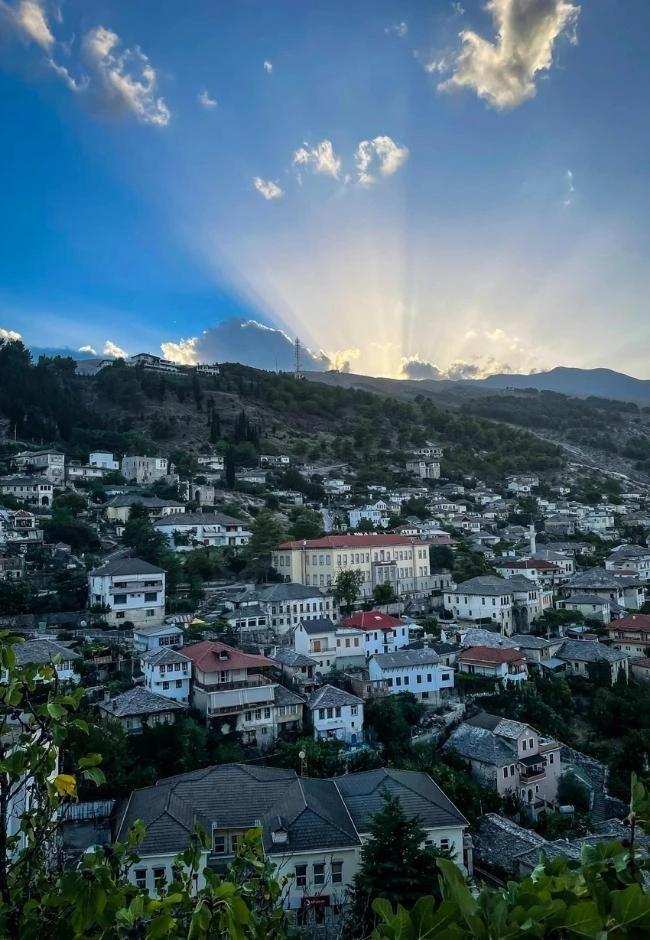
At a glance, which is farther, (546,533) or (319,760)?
(546,533)

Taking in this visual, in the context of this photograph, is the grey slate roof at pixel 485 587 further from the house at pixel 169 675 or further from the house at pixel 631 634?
the house at pixel 169 675

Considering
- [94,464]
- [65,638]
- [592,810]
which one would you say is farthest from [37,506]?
[592,810]

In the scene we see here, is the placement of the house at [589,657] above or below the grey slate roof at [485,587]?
below

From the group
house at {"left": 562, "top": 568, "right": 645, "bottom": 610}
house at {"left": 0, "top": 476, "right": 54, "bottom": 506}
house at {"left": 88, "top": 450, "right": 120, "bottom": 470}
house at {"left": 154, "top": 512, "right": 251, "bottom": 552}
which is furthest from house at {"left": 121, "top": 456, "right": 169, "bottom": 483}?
house at {"left": 562, "top": 568, "right": 645, "bottom": 610}

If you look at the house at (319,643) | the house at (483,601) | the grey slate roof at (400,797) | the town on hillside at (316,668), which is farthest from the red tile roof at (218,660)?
the house at (483,601)

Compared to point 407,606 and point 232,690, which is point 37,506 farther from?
point 232,690

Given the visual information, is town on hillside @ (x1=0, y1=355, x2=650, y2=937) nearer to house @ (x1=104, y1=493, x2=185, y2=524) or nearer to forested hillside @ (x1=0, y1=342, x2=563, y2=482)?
house @ (x1=104, y1=493, x2=185, y2=524)
